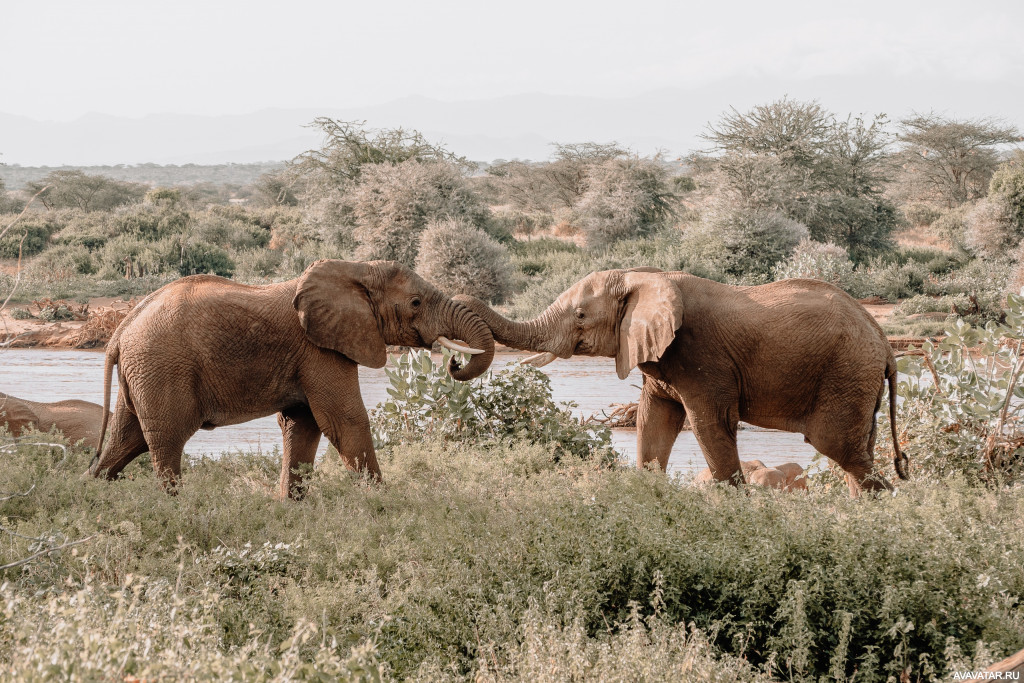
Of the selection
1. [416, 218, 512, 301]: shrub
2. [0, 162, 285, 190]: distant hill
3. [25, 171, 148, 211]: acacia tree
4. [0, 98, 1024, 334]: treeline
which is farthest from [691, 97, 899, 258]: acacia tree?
[0, 162, 285, 190]: distant hill

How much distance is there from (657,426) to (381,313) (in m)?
2.00

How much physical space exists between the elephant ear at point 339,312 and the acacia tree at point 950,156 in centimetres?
4392

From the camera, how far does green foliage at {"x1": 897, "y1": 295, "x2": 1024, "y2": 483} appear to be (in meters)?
7.82

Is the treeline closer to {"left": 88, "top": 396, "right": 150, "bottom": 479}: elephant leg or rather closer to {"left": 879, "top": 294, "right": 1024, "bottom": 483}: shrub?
{"left": 879, "top": 294, "right": 1024, "bottom": 483}: shrub

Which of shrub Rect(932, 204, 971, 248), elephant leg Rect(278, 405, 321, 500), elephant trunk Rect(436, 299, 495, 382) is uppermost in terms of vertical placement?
elephant trunk Rect(436, 299, 495, 382)

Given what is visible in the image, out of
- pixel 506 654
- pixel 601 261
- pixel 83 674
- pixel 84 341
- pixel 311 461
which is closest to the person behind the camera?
pixel 83 674

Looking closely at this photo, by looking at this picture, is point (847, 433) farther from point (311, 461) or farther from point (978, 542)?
point (311, 461)

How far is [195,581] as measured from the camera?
501 centimetres

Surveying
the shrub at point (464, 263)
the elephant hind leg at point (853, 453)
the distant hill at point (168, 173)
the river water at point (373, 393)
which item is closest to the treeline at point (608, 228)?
the shrub at point (464, 263)

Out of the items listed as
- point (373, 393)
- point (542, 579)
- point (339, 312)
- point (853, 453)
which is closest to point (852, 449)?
point (853, 453)

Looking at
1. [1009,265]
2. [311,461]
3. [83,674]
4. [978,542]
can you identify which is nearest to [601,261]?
[1009,265]

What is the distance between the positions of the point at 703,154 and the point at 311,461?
2697 cm

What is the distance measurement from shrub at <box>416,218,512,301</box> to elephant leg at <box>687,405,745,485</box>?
48.9 ft

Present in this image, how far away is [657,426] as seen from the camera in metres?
7.32
